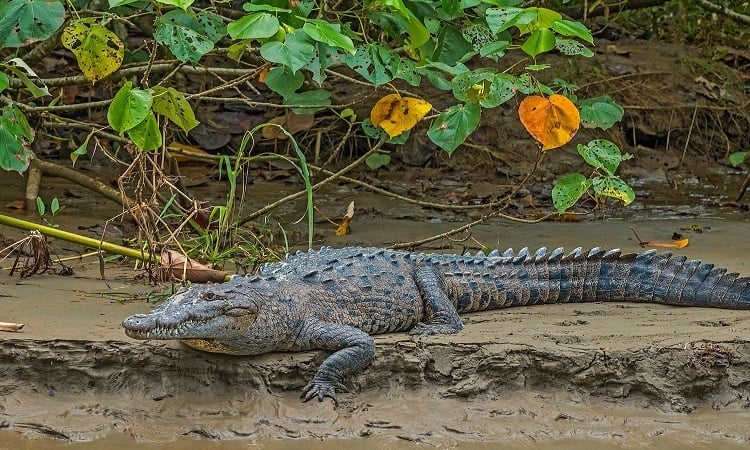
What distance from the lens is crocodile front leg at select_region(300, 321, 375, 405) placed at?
4770mm

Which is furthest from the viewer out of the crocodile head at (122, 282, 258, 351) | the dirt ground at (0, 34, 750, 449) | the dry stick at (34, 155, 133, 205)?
the dry stick at (34, 155, 133, 205)

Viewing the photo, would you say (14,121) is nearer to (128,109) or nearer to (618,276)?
(128,109)

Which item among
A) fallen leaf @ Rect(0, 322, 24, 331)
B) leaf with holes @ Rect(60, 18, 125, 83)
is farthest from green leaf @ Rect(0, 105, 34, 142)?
fallen leaf @ Rect(0, 322, 24, 331)

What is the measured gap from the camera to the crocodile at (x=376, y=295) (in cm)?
476

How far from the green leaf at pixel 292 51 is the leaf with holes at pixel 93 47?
1082mm

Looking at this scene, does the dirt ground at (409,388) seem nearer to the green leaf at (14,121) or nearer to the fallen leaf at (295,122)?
the green leaf at (14,121)

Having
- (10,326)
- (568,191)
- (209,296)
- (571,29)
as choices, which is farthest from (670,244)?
(10,326)

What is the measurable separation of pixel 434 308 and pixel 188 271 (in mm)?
1390

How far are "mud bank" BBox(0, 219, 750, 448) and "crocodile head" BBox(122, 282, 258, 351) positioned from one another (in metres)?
0.17

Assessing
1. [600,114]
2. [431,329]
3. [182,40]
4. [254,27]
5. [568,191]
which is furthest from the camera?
[600,114]

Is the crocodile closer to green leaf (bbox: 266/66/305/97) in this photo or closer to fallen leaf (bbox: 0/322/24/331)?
fallen leaf (bbox: 0/322/24/331)

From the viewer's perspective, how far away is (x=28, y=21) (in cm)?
489

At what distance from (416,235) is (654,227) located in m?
1.83

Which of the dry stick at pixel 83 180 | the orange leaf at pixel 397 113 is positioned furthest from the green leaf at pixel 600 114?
the dry stick at pixel 83 180
